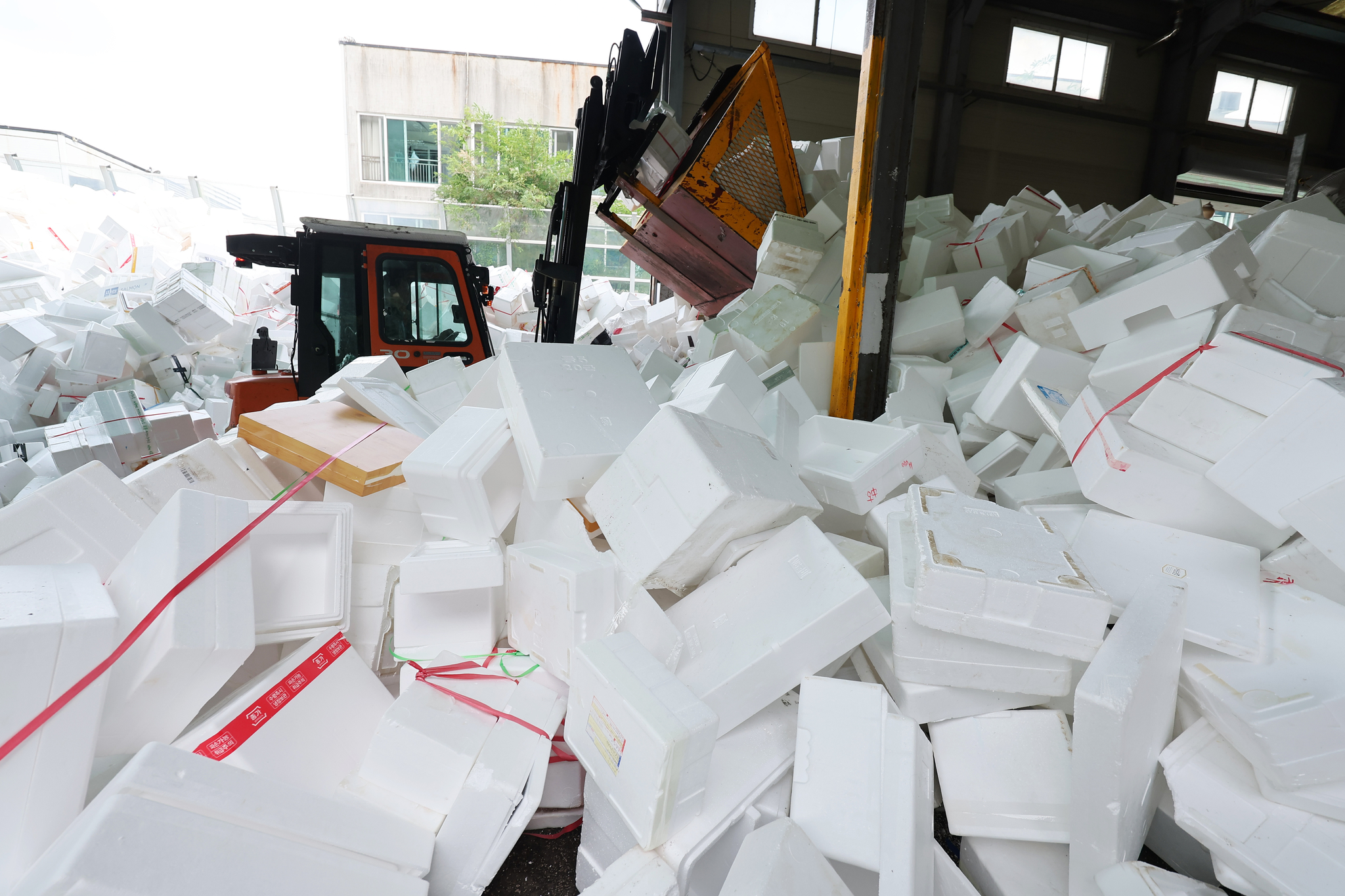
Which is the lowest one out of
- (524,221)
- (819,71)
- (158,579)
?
(158,579)

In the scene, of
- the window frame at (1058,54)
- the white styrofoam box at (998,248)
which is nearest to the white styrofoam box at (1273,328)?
the white styrofoam box at (998,248)

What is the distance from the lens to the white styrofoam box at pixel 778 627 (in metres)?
1.51

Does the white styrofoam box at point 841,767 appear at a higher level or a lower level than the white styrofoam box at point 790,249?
lower

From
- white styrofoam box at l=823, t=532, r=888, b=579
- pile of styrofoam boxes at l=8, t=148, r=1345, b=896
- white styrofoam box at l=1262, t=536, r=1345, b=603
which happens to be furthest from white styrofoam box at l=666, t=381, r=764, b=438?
white styrofoam box at l=1262, t=536, r=1345, b=603

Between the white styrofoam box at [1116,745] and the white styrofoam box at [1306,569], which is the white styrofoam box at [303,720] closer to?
the white styrofoam box at [1116,745]

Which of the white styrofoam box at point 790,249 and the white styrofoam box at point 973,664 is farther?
the white styrofoam box at point 790,249

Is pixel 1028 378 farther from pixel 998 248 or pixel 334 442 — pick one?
pixel 334 442

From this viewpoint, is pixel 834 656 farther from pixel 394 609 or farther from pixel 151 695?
pixel 151 695

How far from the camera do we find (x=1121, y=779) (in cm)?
119

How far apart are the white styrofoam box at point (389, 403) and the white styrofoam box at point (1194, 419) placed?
8.79 ft

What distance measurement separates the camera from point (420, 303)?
4164 mm

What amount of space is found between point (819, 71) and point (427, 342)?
649 centimetres

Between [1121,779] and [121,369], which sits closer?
[1121,779]

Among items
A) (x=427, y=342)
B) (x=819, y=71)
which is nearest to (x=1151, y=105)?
(x=819, y=71)
